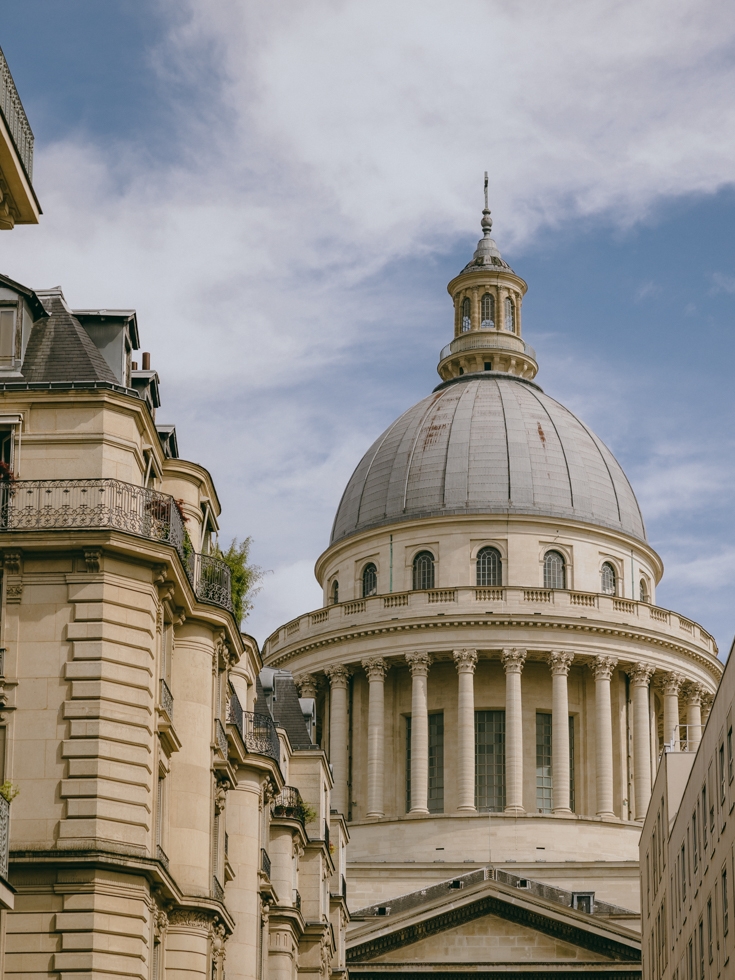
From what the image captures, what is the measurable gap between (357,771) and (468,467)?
15017 mm

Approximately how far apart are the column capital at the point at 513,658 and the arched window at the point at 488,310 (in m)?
19.8

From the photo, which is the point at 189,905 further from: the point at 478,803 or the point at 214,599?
the point at 478,803

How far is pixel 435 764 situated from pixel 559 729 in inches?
237

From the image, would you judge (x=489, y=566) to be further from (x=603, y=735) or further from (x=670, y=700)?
(x=670, y=700)

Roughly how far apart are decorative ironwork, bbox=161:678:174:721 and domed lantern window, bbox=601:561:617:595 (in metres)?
63.7

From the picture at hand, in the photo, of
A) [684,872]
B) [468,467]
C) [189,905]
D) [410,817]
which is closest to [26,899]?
[189,905]

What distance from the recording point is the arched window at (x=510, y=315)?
10725 centimetres

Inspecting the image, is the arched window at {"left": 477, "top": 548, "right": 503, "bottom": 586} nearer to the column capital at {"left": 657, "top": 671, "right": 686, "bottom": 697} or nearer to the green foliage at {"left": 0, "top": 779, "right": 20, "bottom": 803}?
the column capital at {"left": 657, "top": 671, "right": 686, "bottom": 697}

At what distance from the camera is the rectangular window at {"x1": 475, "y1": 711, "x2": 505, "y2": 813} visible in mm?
94188

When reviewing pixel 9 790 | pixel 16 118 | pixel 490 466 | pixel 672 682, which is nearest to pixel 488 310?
pixel 490 466

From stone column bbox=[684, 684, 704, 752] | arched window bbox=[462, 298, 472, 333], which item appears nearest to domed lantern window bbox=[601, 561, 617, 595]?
stone column bbox=[684, 684, 704, 752]

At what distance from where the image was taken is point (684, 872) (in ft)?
189

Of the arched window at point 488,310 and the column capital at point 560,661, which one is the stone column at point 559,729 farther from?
the arched window at point 488,310

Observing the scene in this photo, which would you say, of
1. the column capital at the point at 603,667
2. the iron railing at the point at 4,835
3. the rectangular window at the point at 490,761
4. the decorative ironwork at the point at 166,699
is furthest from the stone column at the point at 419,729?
the iron railing at the point at 4,835
